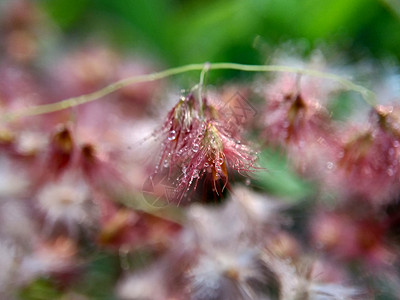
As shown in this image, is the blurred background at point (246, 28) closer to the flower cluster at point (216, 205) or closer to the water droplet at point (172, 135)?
the flower cluster at point (216, 205)

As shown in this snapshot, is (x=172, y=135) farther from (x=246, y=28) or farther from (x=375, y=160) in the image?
(x=246, y=28)

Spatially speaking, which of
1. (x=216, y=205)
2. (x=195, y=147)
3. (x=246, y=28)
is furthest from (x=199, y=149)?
(x=246, y=28)

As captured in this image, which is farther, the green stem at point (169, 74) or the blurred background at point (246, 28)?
the blurred background at point (246, 28)

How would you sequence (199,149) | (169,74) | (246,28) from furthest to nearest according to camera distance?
1. (246,28)
2. (169,74)
3. (199,149)

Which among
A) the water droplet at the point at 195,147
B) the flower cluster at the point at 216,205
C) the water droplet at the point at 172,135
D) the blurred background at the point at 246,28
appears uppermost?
the blurred background at the point at 246,28

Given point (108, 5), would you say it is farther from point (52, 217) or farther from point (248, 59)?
point (52, 217)

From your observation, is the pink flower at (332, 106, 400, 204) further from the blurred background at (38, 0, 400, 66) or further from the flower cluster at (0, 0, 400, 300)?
the blurred background at (38, 0, 400, 66)

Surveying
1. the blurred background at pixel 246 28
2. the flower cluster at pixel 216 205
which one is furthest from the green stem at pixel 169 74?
the blurred background at pixel 246 28

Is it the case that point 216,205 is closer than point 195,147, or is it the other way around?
point 195,147

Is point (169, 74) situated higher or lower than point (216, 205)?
higher

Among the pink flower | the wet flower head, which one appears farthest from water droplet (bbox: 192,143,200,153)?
the pink flower

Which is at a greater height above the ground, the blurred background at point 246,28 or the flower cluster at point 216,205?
the blurred background at point 246,28
